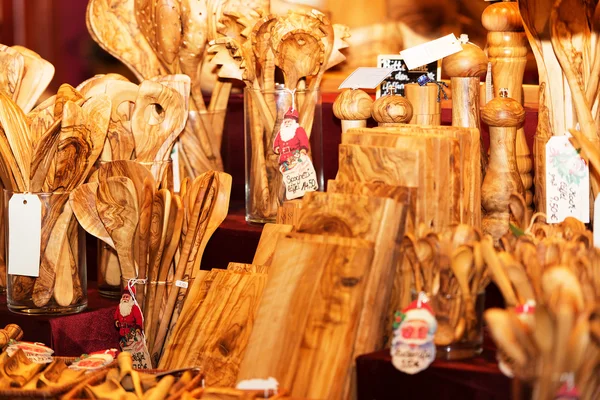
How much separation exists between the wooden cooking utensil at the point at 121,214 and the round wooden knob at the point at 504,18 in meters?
0.67

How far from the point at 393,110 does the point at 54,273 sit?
0.66m

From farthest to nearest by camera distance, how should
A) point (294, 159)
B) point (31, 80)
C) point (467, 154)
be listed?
1. point (31, 80)
2. point (294, 159)
3. point (467, 154)

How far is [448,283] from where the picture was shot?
126cm

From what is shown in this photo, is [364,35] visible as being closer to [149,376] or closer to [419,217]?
[419,217]

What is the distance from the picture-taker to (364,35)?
2.31 m

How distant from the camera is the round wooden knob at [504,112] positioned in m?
1.54

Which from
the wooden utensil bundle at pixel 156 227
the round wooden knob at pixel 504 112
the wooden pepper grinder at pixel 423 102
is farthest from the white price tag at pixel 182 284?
the round wooden knob at pixel 504 112

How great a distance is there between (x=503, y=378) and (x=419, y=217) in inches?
10.6

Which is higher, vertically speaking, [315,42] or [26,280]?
[315,42]

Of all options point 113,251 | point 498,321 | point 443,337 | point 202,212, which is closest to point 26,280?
point 113,251

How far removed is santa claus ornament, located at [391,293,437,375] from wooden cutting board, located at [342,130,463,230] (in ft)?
0.56

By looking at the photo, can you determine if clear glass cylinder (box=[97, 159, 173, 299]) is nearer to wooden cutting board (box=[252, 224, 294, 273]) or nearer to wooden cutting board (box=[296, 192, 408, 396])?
Answer: wooden cutting board (box=[252, 224, 294, 273])

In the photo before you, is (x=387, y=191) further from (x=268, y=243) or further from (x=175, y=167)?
(x=175, y=167)

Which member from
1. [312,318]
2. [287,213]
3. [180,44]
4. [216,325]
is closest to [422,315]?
[312,318]
